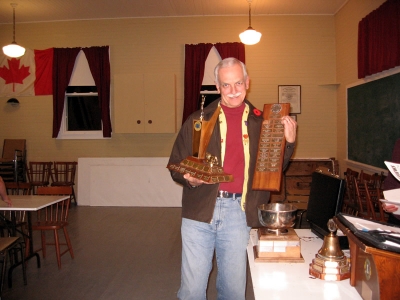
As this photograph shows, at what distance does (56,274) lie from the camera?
3.65 meters

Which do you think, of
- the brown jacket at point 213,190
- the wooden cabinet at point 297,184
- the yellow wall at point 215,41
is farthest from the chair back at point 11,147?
the brown jacket at point 213,190

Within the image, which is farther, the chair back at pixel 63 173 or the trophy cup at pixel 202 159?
the chair back at pixel 63 173

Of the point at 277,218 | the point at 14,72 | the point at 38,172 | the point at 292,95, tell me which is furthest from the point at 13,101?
the point at 277,218

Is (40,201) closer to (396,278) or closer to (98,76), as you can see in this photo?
(396,278)

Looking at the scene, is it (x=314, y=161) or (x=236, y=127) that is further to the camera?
(x=314, y=161)

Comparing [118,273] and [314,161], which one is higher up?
[314,161]

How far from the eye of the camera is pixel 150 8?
6887mm

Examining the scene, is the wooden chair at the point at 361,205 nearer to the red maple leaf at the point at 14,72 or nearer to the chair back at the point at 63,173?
the chair back at the point at 63,173

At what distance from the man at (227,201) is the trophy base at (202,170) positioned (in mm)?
59

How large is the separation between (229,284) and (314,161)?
4.81 m

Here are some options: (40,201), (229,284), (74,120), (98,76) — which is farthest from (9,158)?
(229,284)

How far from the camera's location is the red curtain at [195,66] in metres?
7.15

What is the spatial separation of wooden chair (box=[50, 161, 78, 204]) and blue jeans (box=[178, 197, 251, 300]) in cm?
569

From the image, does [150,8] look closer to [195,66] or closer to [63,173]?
[195,66]
